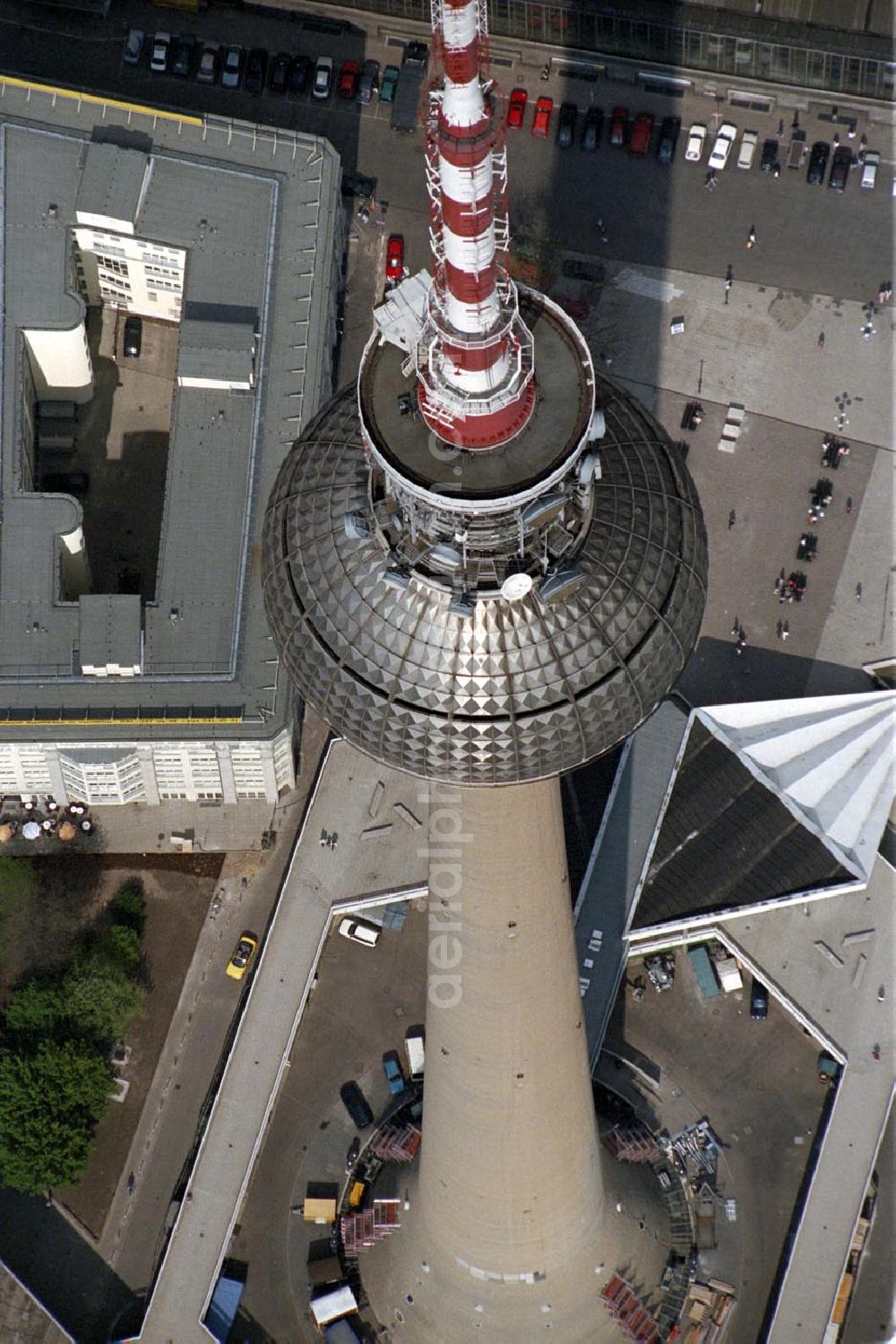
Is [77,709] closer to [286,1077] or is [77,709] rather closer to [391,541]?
[286,1077]

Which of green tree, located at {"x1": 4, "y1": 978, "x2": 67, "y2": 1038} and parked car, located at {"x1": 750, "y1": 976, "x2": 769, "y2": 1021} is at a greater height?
parked car, located at {"x1": 750, "y1": 976, "x2": 769, "y2": 1021}

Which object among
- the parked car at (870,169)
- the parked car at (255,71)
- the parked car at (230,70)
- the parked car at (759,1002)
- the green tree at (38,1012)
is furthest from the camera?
the parked car at (255,71)

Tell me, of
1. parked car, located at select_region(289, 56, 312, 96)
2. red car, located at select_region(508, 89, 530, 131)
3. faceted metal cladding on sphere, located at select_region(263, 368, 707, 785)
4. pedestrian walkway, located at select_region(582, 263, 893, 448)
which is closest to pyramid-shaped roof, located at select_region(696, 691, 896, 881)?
pedestrian walkway, located at select_region(582, 263, 893, 448)

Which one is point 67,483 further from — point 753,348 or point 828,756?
point 828,756

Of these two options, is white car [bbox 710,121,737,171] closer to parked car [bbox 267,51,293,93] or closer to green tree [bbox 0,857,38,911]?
parked car [bbox 267,51,293,93]

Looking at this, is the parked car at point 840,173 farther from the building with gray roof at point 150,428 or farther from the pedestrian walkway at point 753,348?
the building with gray roof at point 150,428

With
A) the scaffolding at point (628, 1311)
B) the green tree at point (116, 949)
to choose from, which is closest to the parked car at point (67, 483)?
the green tree at point (116, 949)
